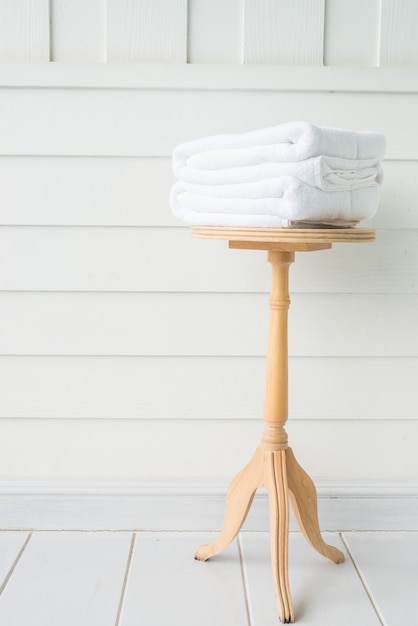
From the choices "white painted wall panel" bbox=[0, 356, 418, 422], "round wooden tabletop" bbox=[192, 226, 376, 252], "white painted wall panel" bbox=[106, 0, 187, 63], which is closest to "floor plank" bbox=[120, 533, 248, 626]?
"white painted wall panel" bbox=[0, 356, 418, 422]

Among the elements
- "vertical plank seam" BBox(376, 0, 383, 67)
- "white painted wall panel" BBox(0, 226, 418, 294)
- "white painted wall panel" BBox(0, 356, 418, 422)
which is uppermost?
"vertical plank seam" BBox(376, 0, 383, 67)

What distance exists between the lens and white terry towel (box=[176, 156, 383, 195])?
3.81 feet

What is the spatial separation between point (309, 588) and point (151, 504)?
40 centimetres

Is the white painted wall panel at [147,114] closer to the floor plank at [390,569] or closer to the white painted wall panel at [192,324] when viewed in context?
the white painted wall panel at [192,324]

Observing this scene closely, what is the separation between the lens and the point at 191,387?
1.65m

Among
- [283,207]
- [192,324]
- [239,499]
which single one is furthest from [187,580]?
[283,207]

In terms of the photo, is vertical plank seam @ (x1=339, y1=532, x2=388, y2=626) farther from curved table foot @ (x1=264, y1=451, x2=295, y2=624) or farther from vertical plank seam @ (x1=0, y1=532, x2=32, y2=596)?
vertical plank seam @ (x1=0, y1=532, x2=32, y2=596)

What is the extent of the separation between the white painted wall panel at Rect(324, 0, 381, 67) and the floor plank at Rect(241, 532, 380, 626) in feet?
3.32

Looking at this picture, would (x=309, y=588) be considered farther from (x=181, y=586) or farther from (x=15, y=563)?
(x=15, y=563)

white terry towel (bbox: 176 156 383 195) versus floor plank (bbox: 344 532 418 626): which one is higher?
white terry towel (bbox: 176 156 383 195)

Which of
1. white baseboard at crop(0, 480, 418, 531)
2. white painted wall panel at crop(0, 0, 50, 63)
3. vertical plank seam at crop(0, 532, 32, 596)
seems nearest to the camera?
vertical plank seam at crop(0, 532, 32, 596)

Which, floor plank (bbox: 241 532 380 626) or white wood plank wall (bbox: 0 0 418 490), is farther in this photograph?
white wood plank wall (bbox: 0 0 418 490)

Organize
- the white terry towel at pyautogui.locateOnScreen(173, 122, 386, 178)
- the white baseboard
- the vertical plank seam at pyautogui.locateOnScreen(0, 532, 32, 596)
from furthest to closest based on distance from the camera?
the white baseboard → the vertical plank seam at pyautogui.locateOnScreen(0, 532, 32, 596) → the white terry towel at pyautogui.locateOnScreen(173, 122, 386, 178)

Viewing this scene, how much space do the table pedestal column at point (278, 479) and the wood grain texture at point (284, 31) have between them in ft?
1.52
